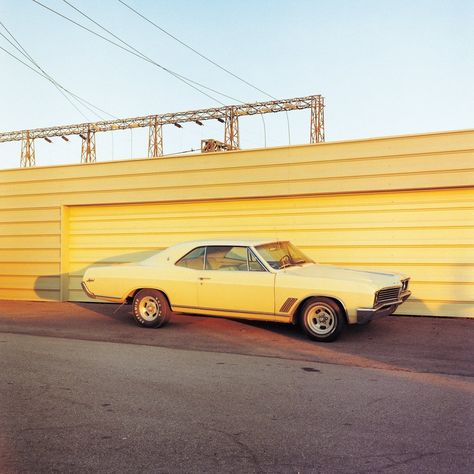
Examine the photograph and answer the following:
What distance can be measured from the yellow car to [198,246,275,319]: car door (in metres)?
0.01

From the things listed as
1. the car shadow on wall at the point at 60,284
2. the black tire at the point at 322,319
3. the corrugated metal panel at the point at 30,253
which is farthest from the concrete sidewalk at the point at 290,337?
the corrugated metal panel at the point at 30,253

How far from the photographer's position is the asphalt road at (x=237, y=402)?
11.6ft

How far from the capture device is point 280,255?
8.40 meters

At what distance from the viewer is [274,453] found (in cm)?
361

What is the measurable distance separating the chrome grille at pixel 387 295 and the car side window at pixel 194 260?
2646 millimetres

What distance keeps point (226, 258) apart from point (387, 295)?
7.84 ft

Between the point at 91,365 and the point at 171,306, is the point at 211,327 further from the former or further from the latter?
the point at 91,365

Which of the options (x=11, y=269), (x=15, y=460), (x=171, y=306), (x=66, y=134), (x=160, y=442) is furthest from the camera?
(x=66, y=134)

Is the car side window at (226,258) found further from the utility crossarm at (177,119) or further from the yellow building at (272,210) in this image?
the utility crossarm at (177,119)

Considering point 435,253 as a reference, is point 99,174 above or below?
above

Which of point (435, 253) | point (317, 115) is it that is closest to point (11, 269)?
point (435, 253)

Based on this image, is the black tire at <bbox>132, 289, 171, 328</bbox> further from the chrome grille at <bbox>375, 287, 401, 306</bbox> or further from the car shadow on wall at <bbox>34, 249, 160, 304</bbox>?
the car shadow on wall at <bbox>34, 249, 160, 304</bbox>

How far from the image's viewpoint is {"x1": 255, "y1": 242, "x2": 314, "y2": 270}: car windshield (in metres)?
8.13

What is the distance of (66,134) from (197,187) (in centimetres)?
3230
